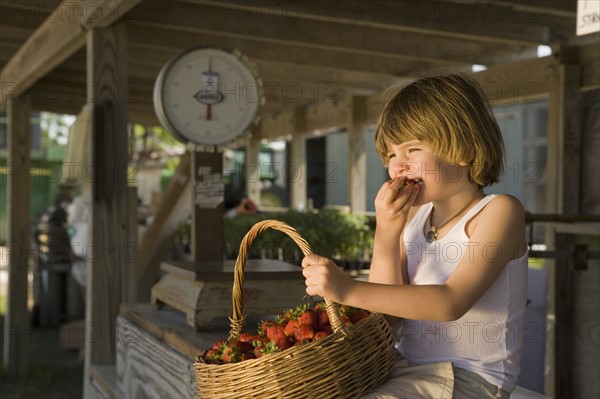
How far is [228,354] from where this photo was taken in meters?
1.74

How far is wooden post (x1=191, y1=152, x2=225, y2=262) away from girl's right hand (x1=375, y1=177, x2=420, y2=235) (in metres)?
1.55

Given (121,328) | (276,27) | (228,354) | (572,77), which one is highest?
(276,27)

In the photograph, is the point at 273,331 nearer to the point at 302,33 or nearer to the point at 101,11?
the point at 101,11

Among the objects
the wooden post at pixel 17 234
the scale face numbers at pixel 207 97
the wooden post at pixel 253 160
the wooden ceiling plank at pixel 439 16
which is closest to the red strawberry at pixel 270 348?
the scale face numbers at pixel 207 97

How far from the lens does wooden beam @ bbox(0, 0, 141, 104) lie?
3.95 m

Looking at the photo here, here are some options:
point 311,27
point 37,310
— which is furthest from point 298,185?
point 311,27

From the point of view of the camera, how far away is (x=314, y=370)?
160 cm

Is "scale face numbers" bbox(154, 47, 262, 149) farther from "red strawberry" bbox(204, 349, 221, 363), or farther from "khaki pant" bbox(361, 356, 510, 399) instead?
"khaki pant" bbox(361, 356, 510, 399)

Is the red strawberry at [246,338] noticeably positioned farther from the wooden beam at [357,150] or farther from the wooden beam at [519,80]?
the wooden beam at [357,150]

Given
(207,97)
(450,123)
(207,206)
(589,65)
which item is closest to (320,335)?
(450,123)

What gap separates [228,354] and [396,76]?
506 cm

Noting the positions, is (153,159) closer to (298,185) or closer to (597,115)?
(298,185)

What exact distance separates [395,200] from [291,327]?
1.23 ft

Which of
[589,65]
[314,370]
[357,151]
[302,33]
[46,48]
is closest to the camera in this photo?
[314,370]
